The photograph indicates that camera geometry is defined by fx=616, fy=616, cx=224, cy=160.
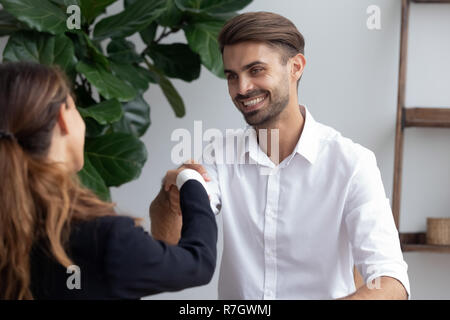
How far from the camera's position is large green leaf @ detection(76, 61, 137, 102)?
75.3 inches

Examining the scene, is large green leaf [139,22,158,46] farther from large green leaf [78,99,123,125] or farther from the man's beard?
the man's beard

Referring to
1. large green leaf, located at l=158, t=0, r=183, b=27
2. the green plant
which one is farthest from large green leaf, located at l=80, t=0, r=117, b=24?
large green leaf, located at l=158, t=0, r=183, b=27

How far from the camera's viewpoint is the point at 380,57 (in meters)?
2.53

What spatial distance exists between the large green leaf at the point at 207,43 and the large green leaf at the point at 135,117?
0.27m

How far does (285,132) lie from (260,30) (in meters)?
0.26

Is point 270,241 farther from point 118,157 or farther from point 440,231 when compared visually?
point 440,231

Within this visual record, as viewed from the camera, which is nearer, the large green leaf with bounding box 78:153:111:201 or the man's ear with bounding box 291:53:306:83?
the man's ear with bounding box 291:53:306:83

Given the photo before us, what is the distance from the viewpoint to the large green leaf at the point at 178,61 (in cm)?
229

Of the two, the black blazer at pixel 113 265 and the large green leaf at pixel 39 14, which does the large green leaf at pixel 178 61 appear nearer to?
the large green leaf at pixel 39 14

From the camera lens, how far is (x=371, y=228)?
1.30 meters

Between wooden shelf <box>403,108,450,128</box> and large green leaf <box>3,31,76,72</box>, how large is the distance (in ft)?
4.33

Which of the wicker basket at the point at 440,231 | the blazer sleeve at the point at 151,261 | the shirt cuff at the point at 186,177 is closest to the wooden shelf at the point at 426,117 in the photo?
the wicker basket at the point at 440,231
